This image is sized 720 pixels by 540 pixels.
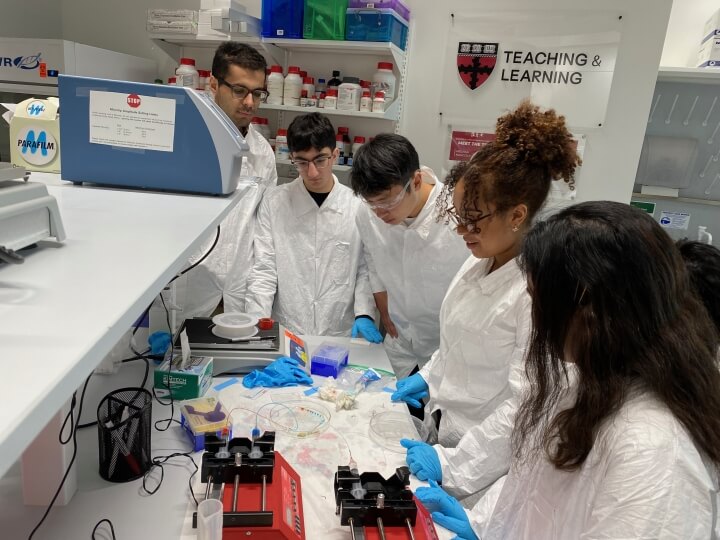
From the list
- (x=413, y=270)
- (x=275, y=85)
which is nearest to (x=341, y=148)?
(x=275, y=85)

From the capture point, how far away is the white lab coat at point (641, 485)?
0.71 m

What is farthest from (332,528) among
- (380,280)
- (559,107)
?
(559,107)

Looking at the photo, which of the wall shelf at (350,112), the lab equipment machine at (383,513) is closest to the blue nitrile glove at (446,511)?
the lab equipment machine at (383,513)

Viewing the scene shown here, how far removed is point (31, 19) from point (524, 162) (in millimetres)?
3218

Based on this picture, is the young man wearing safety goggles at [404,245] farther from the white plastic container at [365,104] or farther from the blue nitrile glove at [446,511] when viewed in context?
the blue nitrile glove at [446,511]

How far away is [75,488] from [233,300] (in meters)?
1.31

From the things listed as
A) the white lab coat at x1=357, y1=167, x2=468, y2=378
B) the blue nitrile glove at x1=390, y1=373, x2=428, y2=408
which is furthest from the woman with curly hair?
the white lab coat at x1=357, y1=167, x2=468, y2=378

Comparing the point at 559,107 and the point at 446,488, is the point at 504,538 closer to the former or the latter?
the point at 446,488

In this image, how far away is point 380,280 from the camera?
2.32m

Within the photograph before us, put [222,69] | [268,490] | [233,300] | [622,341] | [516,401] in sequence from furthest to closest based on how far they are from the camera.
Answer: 1. [233,300]
2. [222,69]
3. [516,401]
4. [268,490]
5. [622,341]

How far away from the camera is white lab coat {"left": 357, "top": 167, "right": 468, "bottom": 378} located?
6.72 ft

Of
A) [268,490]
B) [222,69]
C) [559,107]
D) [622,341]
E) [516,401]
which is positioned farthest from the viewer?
[559,107]

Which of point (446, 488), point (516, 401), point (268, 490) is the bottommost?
point (446, 488)

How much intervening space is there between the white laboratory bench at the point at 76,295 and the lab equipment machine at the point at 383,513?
598 millimetres
